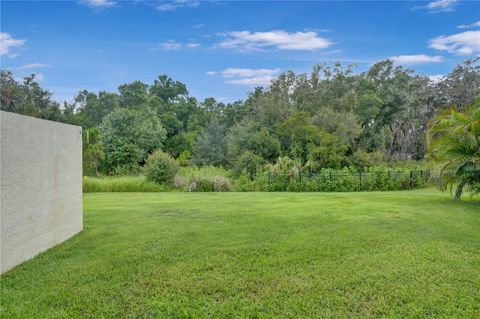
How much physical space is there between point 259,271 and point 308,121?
49.4ft

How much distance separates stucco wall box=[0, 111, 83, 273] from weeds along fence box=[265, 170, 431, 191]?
9.24 metres

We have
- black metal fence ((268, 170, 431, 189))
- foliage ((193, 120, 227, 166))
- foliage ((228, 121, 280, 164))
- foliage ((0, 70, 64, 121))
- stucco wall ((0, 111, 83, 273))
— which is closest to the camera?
stucco wall ((0, 111, 83, 273))

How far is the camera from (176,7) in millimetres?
10531

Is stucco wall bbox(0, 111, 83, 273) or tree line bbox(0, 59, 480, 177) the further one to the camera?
tree line bbox(0, 59, 480, 177)

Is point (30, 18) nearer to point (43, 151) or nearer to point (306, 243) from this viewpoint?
point (43, 151)

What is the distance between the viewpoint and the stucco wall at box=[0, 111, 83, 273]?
153 inches

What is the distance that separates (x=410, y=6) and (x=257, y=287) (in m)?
10.8

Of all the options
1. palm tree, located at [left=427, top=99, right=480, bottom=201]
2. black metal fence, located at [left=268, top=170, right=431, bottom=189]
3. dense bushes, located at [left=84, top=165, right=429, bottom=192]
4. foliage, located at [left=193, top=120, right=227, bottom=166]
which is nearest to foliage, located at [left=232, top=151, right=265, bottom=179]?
dense bushes, located at [left=84, top=165, right=429, bottom=192]

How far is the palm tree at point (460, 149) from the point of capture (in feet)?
24.8

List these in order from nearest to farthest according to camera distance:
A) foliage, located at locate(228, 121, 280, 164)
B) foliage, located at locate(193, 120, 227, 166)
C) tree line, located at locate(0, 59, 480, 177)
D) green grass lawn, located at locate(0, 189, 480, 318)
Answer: green grass lawn, located at locate(0, 189, 480, 318), tree line, located at locate(0, 59, 480, 177), foliage, located at locate(228, 121, 280, 164), foliage, located at locate(193, 120, 227, 166)

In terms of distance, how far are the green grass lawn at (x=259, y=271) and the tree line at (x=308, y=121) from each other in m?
10.6

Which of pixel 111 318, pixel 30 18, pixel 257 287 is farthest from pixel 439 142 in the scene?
pixel 30 18

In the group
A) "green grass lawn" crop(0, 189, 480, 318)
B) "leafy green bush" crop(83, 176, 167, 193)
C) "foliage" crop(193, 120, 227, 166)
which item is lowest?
"leafy green bush" crop(83, 176, 167, 193)

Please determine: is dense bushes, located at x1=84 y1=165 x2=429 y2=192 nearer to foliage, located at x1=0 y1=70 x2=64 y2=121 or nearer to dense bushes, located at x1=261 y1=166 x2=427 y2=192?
dense bushes, located at x1=261 y1=166 x2=427 y2=192
